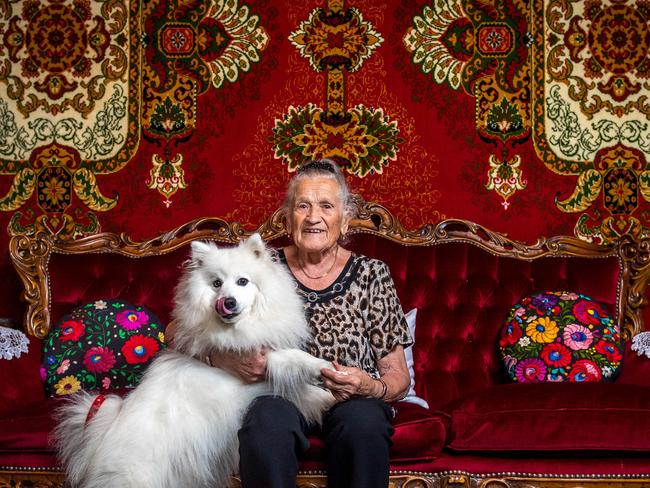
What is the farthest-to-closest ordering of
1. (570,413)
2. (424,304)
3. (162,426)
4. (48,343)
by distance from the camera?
(424,304) → (48,343) → (570,413) → (162,426)

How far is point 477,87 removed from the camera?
366 cm

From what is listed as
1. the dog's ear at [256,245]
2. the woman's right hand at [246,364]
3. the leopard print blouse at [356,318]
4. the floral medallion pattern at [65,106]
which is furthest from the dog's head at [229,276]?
the floral medallion pattern at [65,106]

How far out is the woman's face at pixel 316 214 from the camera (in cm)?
252

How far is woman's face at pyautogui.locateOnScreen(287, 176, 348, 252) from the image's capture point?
2.52 metres

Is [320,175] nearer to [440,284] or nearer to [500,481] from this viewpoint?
[440,284]

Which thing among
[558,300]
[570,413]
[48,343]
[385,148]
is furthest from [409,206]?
[48,343]

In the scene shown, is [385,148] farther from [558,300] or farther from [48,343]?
[48,343]

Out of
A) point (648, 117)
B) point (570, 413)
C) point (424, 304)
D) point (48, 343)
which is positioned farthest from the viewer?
Result: point (648, 117)

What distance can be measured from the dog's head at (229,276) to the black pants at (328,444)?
30 cm

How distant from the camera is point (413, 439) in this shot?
7.47 feet

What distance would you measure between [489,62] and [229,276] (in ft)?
6.93

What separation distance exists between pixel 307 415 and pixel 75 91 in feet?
8.02

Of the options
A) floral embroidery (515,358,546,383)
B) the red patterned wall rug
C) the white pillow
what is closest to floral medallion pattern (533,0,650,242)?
the red patterned wall rug

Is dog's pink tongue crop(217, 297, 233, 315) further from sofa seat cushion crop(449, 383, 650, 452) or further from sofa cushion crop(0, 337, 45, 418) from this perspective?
sofa cushion crop(0, 337, 45, 418)
